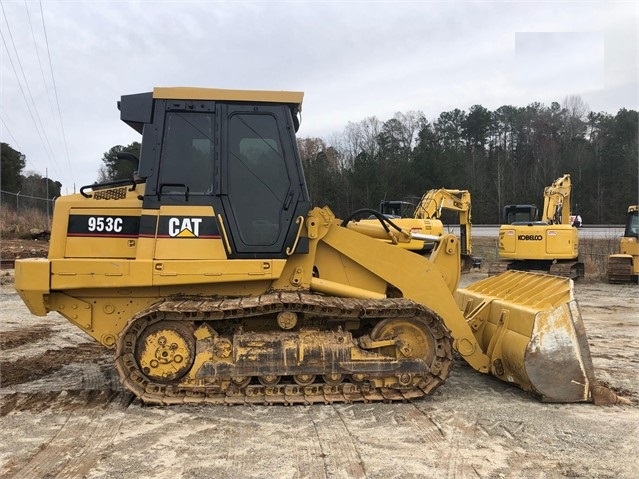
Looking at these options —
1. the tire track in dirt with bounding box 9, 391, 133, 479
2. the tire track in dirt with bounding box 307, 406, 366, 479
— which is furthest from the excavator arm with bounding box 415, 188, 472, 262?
the tire track in dirt with bounding box 9, 391, 133, 479

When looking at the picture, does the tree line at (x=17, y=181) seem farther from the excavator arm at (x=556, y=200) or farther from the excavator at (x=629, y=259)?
the excavator at (x=629, y=259)

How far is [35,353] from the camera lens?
24.5ft

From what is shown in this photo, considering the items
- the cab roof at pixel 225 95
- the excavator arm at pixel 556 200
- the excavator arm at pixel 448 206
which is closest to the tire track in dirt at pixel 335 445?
the cab roof at pixel 225 95

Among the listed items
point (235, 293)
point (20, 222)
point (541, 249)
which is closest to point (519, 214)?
point (541, 249)

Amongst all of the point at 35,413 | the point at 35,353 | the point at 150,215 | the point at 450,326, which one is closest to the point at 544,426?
the point at 450,326

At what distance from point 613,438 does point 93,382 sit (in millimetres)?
5172

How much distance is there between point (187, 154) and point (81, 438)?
271cm

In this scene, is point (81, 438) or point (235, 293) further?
point (235, 293)

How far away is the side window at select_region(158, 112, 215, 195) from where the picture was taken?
5.20 meters

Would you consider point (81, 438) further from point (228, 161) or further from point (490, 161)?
point (490, 161)

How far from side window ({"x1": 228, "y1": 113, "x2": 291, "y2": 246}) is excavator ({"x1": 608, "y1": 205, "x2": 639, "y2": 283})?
16099mm

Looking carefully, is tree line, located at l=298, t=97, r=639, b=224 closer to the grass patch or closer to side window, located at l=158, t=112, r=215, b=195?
the grass patch

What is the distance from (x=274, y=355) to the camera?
499 centimetres

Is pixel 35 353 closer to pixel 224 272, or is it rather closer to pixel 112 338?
pixel 112 338
